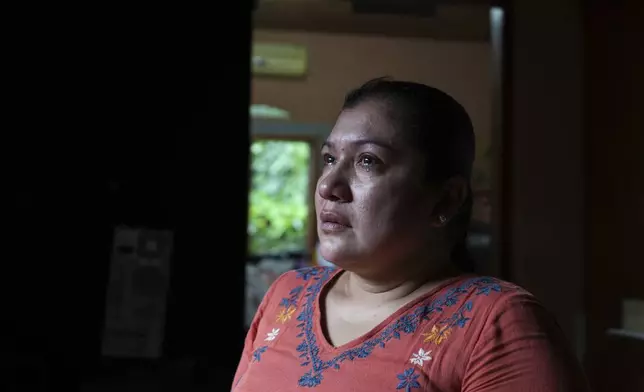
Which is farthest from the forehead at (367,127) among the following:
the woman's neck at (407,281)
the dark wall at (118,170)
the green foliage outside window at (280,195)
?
the green foliage outside window at (280,195)

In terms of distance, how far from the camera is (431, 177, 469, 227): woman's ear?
62 centimetres

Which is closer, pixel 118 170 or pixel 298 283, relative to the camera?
pixel 298 283

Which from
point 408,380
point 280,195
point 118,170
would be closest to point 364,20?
point 280,195

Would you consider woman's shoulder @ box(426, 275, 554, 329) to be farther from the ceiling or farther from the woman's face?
the ceiling

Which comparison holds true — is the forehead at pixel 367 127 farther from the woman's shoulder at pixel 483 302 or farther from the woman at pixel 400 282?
the woman's shoulder at pixel 483 302

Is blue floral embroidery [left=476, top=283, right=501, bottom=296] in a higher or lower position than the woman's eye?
lower

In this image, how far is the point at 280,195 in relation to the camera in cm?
261

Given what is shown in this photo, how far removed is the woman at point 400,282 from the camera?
529mm

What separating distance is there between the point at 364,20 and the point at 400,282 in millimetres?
1730

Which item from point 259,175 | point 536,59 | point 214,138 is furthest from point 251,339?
point 259,175

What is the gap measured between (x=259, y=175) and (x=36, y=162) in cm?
133

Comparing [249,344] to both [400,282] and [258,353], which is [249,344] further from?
[400,282]

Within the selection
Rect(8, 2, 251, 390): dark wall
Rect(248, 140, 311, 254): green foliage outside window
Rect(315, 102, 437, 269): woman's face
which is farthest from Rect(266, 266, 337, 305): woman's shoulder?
Rect(248, 140, 311, 254): green foliage outside window

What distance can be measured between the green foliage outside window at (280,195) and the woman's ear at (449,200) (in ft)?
6.27
